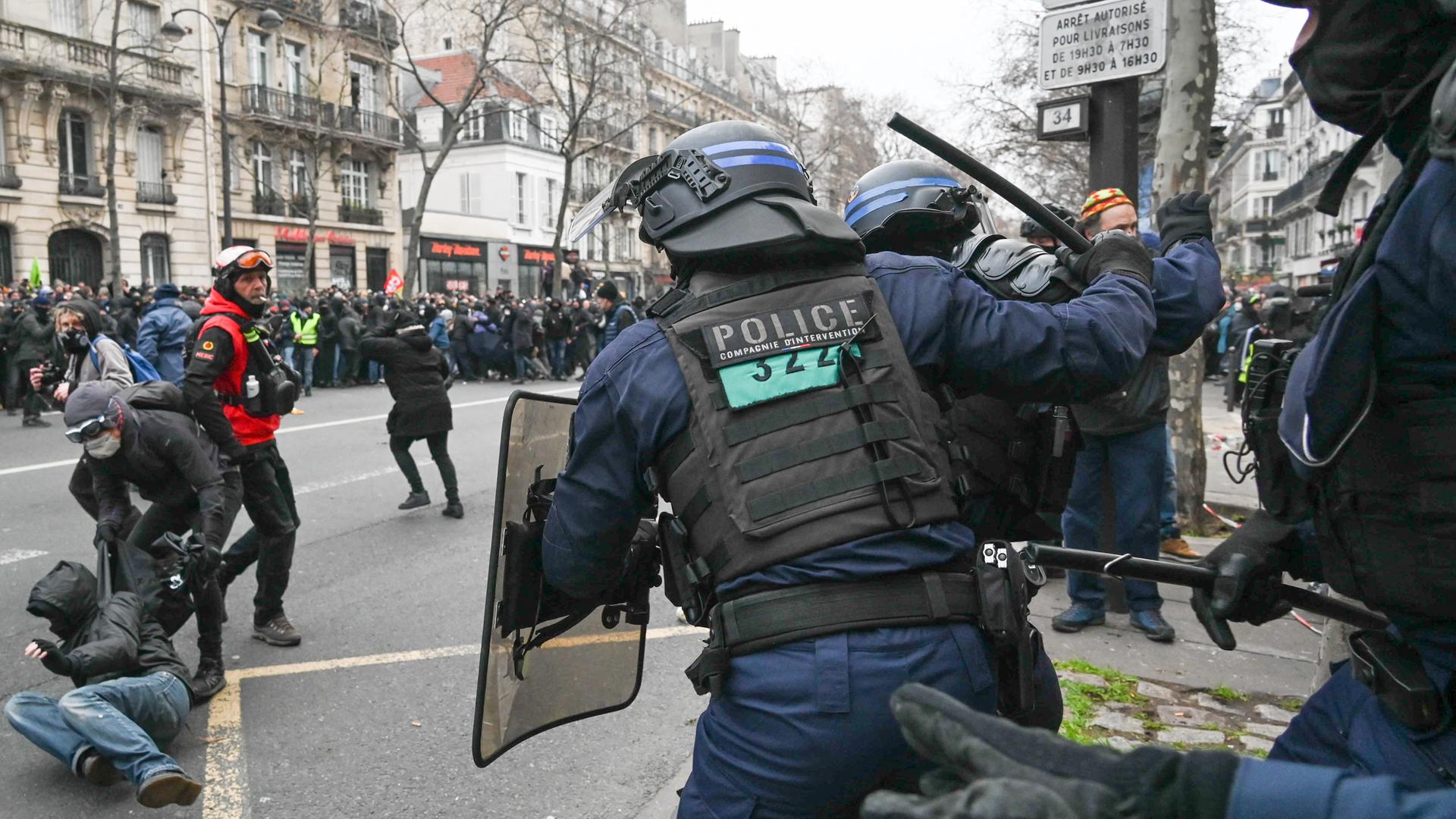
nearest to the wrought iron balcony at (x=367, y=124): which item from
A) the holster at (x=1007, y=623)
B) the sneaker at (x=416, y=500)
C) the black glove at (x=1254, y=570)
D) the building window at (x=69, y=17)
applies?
the building window at (x=69, y=17)

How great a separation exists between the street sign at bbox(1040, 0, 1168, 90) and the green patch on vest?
434 centimetres

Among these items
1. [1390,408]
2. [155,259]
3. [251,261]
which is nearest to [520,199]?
[155,259]

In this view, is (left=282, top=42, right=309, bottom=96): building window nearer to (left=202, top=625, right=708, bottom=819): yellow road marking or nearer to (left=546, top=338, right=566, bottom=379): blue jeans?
(left=546, top=338, right=566, bottom=379): blue jeans

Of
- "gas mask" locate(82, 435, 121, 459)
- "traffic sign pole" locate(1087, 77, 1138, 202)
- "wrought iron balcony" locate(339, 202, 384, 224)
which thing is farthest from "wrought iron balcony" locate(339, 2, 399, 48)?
"gas mask" locate(82, 435, 121, 459)

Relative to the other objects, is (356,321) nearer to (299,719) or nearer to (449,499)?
(449,499)

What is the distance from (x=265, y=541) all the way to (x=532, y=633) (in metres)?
3.04

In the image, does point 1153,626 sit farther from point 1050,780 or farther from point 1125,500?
point 1050,780

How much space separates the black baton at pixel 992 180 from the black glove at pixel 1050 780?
1584 mm

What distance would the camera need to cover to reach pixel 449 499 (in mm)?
7742

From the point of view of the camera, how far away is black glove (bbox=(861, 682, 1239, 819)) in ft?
3.11

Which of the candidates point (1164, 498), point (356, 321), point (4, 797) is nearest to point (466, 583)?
point (4, 797)

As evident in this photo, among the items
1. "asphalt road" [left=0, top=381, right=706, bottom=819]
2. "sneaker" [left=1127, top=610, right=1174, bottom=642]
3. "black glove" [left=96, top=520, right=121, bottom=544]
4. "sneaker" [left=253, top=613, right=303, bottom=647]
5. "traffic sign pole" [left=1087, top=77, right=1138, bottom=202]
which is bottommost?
"asphalt road" [left=0, top=381, right=706, bottom=819]

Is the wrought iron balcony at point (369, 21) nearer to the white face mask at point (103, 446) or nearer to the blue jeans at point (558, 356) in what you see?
the blue jeans at point (558, 356)

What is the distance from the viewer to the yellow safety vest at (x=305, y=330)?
683 inches
